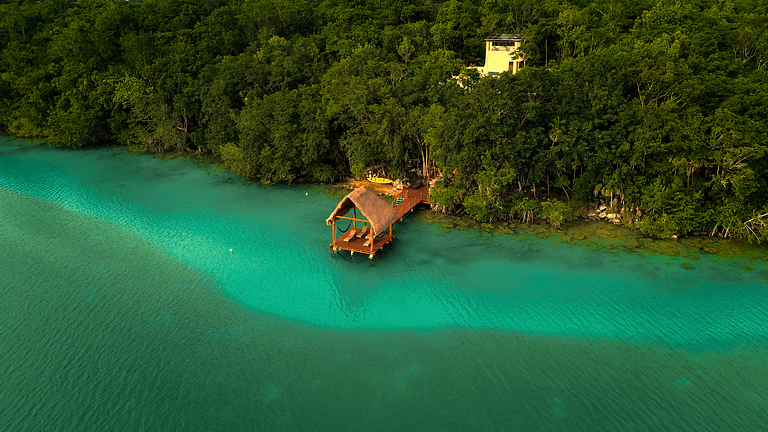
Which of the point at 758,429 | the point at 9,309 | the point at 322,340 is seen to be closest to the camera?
the point at 758,429

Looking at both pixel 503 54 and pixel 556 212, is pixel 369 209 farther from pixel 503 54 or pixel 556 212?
pixel 503 54

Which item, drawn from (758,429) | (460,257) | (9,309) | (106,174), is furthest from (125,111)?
(758,429)

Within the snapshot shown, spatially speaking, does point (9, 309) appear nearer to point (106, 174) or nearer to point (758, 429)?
point (106, 174)

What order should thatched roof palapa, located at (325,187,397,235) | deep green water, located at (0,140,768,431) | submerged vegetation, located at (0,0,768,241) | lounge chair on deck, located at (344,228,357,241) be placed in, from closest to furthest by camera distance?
deep green water, located at (0,140,768,431) → thatched roof palapa, located at (325,187,397,235) → lounge chair on deck, located at (344,228,357,241) → submerged vegetation, located at (0,0,768,241)

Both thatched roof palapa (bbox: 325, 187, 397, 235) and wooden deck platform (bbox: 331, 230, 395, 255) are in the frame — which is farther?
wooden deck platform (bbox: 331, 230, 395, 255)

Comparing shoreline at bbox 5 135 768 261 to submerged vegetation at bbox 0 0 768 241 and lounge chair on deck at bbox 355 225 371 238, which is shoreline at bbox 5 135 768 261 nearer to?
submerged vegetation at bbox 0 0 768 241

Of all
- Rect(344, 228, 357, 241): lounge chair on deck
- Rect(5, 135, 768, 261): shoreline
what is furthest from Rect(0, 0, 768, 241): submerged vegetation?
Rect(344, 228, 357, 241): lounge chair on deck

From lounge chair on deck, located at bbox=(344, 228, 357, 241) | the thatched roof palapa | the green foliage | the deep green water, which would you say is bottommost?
the deep green water
